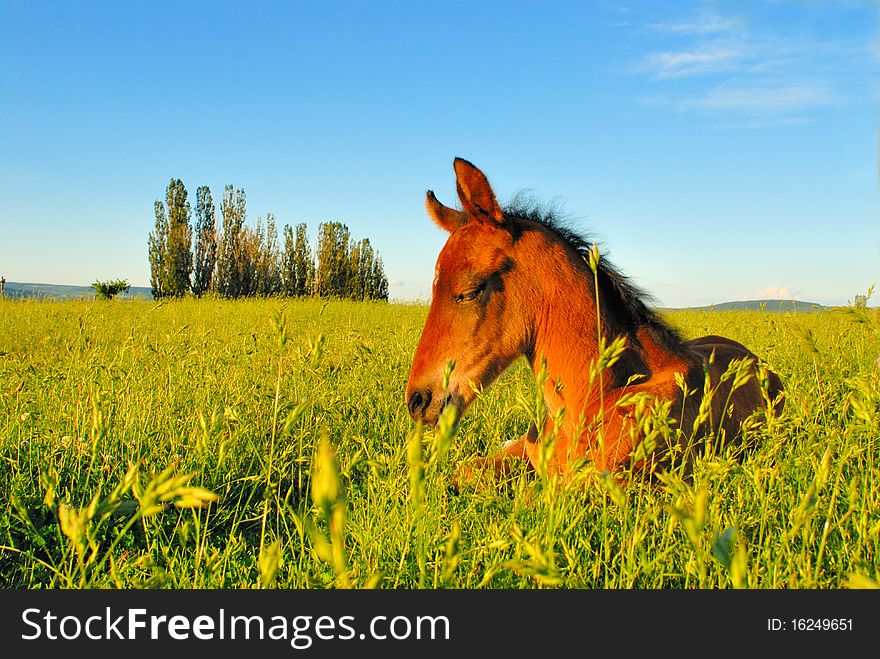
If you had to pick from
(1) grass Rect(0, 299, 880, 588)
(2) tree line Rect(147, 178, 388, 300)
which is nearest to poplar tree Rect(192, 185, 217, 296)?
(2) tree line Rect(147, 178, 388, 300)

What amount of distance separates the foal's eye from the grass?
0.58m

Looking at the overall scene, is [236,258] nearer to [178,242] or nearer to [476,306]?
[178,242]

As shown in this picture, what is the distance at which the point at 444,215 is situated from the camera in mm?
3461

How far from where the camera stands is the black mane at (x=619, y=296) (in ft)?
10.7

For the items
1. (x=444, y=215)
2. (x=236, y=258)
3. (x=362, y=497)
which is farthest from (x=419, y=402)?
(x=236, y=258)

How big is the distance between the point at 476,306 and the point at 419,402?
57 centimetres

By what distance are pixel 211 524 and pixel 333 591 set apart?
1530mm

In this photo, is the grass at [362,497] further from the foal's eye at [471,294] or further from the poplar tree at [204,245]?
the poplar tree at [204,245]

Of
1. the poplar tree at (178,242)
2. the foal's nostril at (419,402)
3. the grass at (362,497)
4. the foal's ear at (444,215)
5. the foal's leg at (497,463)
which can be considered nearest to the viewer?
the grass at (362,497)

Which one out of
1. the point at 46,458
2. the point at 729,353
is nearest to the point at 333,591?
the point at 46,458

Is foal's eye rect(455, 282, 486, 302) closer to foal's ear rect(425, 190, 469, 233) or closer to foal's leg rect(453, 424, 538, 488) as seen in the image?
foal's ear rect(425, 190, 469, 233)

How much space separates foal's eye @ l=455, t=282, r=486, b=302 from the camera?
3078 millimetres

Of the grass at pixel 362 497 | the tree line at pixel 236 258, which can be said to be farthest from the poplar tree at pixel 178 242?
the grass at pixel 362 497

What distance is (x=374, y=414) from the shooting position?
4328 millimetres
